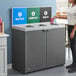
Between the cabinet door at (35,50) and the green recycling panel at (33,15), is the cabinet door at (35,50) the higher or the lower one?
the lower one

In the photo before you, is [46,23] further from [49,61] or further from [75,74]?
[75,74]

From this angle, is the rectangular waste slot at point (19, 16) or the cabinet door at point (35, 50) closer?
the cabinet door at point (35, 50)

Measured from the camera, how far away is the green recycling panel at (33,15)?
425 cm

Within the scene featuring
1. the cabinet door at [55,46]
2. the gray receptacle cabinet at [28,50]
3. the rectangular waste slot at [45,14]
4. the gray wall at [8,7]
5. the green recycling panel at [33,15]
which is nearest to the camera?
the gray receptacle cabinet at [28,50]

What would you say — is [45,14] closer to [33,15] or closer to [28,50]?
[33,15]

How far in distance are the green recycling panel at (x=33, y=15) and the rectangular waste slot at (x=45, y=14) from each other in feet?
0.26

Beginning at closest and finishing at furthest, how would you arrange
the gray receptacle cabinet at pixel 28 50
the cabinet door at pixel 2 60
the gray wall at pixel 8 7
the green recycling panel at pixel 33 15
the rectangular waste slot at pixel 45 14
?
the cabinet door at pixel 2 60
the gray receptacle cabinet at pixel 28 50
the gray wall at pixel 8 7
the green recycling panel at pixel 33 15
the rectangular waste slot at pixel 45 14

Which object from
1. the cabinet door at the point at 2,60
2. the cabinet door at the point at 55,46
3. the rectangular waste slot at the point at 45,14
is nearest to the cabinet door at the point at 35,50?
the cabinet door at the point at 55,46

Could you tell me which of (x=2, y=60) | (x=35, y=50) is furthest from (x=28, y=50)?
(x=2, y=60)

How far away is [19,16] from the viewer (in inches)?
162

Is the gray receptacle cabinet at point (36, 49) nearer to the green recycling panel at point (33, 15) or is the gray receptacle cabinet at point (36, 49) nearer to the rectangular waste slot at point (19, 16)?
the rectangular waste slot at point (19, 16)

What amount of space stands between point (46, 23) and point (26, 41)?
927 millimetres

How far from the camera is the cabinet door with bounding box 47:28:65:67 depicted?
412 centimetres

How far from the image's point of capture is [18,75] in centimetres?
383
